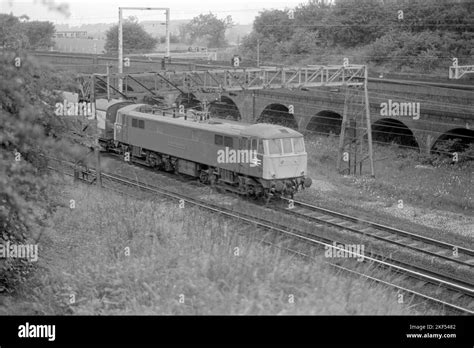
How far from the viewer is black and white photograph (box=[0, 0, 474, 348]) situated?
908 centimetres

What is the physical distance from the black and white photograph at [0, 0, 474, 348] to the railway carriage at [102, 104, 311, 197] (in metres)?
0.07

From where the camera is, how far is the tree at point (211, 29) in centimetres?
9950

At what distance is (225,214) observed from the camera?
2000 cm

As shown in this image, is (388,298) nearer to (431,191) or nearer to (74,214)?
(74,214)

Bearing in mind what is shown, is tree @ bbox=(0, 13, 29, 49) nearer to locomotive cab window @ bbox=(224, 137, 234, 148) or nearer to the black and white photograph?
the black and white photograph

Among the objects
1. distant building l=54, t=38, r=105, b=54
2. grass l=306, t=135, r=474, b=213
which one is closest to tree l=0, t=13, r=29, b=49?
grass l=306, t=135, r=474, b=213

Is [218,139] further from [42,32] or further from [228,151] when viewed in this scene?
[42,32]

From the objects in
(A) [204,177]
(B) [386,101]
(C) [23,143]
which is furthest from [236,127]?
(B) [386,101]

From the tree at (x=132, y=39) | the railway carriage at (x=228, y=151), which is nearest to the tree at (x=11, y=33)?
the railway carriage at (x=228, y=151)

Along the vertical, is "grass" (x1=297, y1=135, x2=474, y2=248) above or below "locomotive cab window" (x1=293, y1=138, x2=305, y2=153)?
below

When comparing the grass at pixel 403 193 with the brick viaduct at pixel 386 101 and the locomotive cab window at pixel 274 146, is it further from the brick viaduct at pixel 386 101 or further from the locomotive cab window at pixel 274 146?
the locomotive cab window at pixel 274 146

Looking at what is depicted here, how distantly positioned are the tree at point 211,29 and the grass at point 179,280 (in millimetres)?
88016
